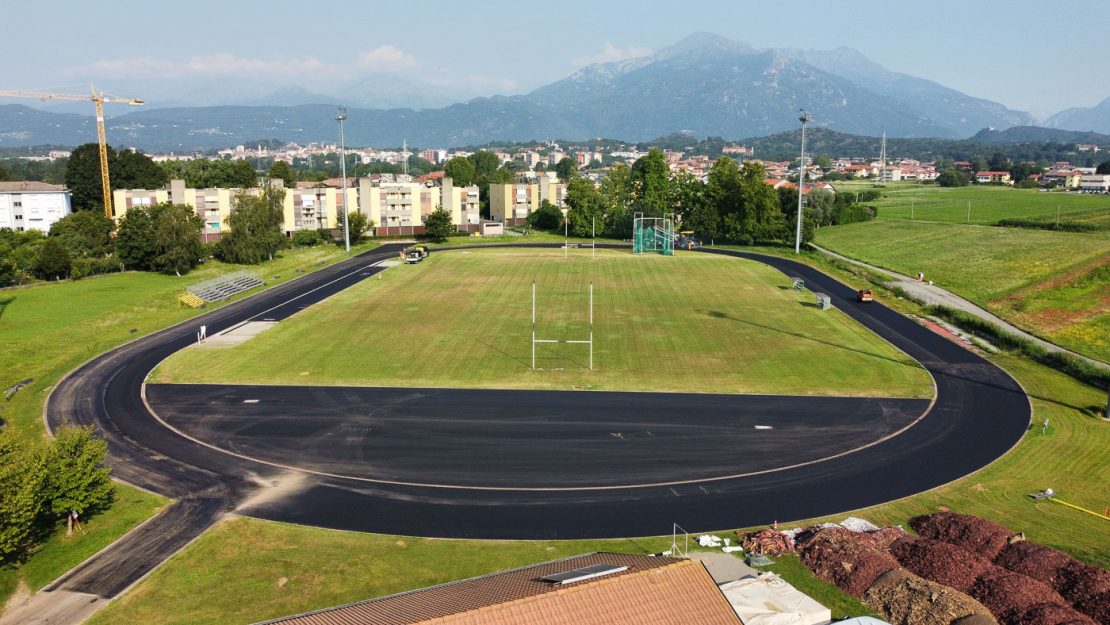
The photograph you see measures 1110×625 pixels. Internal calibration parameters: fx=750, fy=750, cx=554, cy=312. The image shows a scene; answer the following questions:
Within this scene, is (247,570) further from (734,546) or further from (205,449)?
(734,546)

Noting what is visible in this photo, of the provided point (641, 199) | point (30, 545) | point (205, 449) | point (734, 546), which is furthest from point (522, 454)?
point (641, 199)

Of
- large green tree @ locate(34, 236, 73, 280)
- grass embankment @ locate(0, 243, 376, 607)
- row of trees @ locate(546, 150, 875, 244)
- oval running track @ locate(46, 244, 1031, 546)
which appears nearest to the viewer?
grass embankment @ locate(0, 243, 376, 607)

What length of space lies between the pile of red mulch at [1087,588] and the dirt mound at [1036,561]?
158 mm

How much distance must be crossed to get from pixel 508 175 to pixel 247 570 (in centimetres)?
18027

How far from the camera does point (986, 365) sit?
51.2 meters

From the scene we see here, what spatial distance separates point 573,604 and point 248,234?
88696 millimetres

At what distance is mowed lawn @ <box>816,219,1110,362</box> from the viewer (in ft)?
210

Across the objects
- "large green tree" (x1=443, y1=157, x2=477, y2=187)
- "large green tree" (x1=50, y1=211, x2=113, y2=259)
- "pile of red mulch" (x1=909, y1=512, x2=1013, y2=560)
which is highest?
"large green tree" (x1=443, y1=157, x2=477, y2=187)

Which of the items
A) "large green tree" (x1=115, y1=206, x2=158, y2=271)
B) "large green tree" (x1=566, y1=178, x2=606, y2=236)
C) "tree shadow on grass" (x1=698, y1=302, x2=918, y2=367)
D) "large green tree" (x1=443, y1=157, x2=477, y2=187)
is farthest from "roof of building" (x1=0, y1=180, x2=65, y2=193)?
"tree shadow on grass" (x1=698, y1=302, x2=918, y2=367)

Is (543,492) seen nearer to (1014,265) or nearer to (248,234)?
(248,234)

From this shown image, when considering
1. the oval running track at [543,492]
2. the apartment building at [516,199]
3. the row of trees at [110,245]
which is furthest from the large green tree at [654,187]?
the oval running track at [543,492]

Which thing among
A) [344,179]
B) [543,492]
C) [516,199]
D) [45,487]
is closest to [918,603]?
[543,492]

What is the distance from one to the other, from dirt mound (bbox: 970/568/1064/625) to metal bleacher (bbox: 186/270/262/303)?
66.1 m

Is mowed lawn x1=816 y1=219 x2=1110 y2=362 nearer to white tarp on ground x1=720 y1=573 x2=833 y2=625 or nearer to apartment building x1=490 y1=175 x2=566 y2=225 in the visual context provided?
white tarp on ground x1=720 y1=573 x2=833 y2=625
